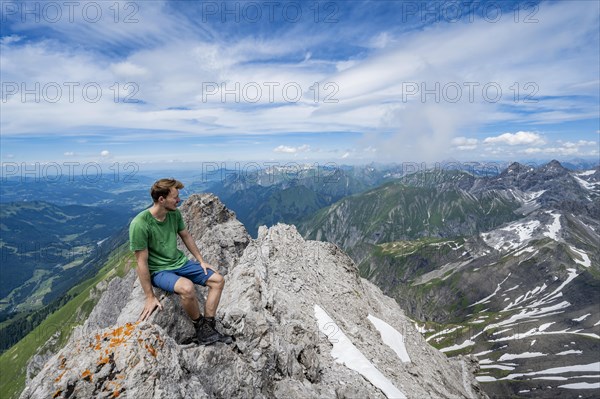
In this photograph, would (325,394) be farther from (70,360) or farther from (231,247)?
(231,247)

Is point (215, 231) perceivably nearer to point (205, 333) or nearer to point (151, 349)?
point (205, 333)

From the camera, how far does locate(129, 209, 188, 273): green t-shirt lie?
487 inches

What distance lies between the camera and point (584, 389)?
474 ft

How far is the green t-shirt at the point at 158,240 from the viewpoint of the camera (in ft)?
40.6

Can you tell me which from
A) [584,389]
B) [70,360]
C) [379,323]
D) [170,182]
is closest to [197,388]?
[70,360]

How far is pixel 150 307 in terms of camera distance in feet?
41.3

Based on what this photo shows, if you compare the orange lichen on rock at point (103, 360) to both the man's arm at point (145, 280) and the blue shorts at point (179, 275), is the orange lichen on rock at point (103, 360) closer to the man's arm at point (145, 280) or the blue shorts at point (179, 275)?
the man's arm at point (145, 280)

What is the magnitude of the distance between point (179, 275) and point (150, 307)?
1.58 meters

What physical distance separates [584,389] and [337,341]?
17997cm

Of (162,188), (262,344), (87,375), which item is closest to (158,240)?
(162,188)

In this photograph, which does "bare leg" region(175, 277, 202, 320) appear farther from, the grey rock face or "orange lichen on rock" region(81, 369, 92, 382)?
the grey rock face

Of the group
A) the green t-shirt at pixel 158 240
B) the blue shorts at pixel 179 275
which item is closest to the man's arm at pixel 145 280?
the green t-shirt at pixel 158 240

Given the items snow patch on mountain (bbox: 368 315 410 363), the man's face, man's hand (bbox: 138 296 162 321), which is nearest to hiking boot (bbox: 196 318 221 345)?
man's hand (bbox: 138 296 162 321)

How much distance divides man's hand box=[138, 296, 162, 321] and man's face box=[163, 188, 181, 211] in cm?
354
